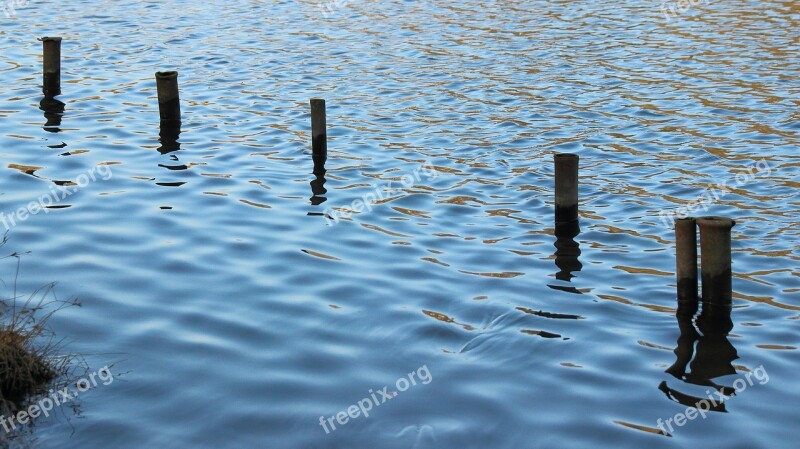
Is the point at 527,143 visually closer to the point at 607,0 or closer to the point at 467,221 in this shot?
the point at 467,221

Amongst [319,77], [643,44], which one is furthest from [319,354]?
[643,44]

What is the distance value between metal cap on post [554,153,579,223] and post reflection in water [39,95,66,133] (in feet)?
28.2

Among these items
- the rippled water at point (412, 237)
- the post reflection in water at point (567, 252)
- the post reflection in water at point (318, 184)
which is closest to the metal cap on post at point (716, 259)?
the rippled water at point (412, 237)

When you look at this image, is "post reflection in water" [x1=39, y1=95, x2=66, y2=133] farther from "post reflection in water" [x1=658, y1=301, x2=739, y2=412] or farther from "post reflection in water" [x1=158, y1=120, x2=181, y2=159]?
"post reflection in water" [x1=658, y1=301, x2=739, y2=412]

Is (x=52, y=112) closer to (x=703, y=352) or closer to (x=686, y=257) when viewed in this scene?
(x=686, y=257)

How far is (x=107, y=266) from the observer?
10.4m

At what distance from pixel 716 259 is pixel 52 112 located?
1222 cm

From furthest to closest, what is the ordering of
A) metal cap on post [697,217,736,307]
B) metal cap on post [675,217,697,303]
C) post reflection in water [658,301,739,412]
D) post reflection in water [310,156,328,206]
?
post reflection in water [310,156,328,206], metal cap on post [675,217,697,303], metal cap on post [697,217,736,307], post reflection in water [658,301,739,412]

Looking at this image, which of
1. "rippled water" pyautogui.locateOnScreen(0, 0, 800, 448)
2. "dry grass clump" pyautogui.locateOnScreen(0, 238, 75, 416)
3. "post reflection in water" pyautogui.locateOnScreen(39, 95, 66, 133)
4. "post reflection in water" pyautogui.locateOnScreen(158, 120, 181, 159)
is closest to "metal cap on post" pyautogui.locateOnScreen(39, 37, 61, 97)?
"post reflection in water" pyautogui.locateOnScreen(39, 95, 66, 133)

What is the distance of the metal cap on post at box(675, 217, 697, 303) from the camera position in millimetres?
8875

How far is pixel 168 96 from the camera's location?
15812mm

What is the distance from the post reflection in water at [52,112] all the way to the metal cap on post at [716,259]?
1081 cm

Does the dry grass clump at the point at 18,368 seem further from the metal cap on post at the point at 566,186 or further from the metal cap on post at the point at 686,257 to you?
the metal cap on post at the point at 566,186

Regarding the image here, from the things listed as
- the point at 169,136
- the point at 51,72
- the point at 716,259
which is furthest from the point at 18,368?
the point at 51,72
